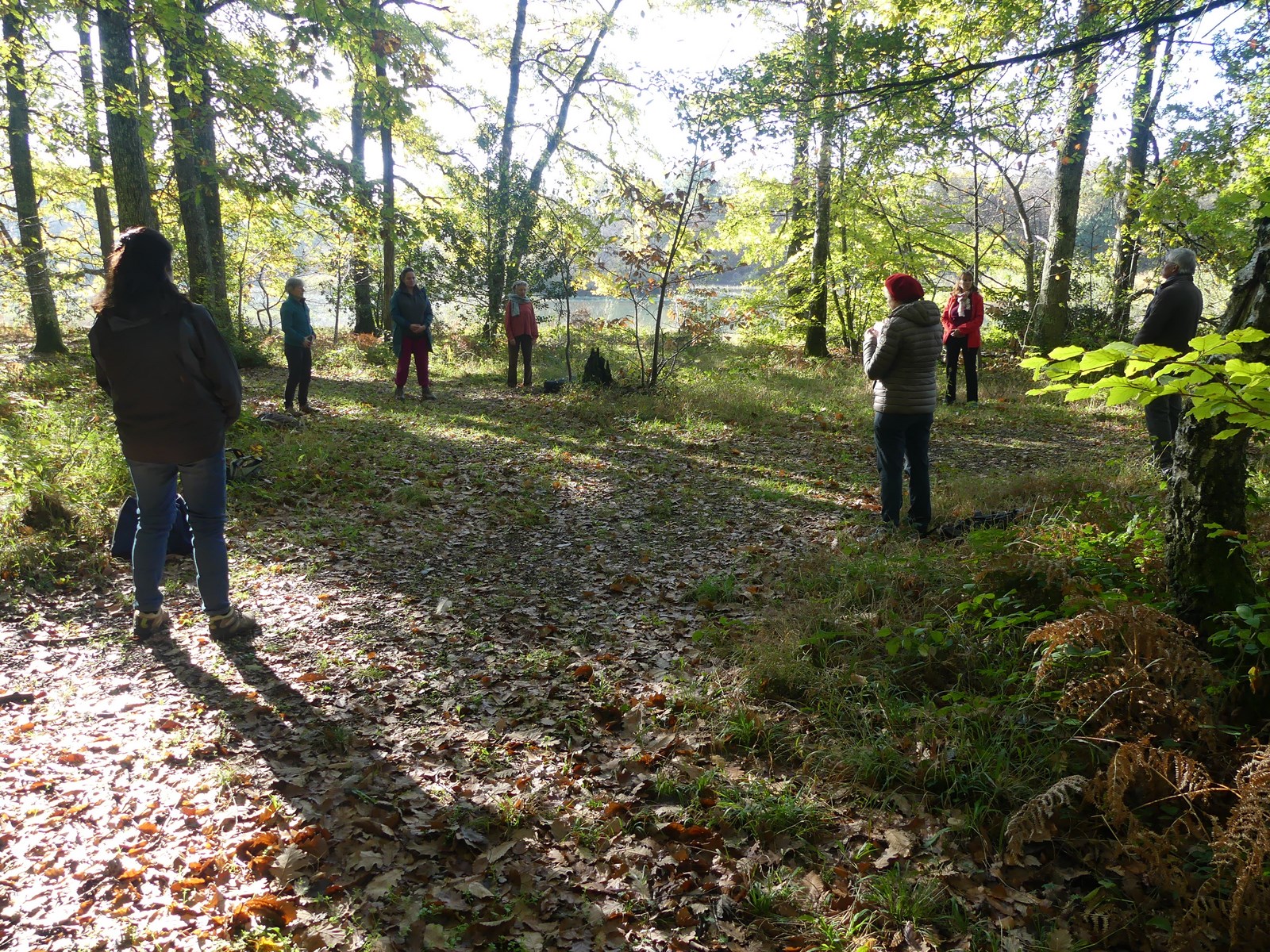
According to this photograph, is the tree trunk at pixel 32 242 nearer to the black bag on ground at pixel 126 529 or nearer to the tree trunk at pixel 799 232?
the black bag on ground at pixel 126 529

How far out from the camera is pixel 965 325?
1073cm

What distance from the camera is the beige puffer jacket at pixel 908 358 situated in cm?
539

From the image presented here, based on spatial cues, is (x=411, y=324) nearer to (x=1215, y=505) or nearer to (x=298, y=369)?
(x=298, y=369)

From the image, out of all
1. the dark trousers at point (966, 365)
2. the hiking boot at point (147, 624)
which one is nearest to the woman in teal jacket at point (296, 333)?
the hiking boot at point (147, 624)

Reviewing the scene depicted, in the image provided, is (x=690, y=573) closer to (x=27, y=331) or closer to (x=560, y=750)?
(x=560, y=750)

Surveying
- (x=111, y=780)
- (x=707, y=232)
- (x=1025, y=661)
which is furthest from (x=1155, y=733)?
(x=707, y=232)

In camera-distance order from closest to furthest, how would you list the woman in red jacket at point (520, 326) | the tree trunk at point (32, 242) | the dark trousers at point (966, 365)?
the dark trousers at point (966, 365)
the woman in red jacket at point (520, 326)
the tree trunk at point (32, 242)

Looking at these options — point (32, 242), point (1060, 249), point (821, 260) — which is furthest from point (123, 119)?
point (1060, 249)

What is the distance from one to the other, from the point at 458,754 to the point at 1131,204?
14354mm

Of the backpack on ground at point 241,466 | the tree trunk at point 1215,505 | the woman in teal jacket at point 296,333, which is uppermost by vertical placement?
the woman in teal jacket at point 296,333

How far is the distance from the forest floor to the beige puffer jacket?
3.89 feet

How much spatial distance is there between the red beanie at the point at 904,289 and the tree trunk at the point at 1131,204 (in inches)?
369

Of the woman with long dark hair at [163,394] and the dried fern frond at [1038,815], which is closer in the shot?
the dried fern frond at [1038,815]

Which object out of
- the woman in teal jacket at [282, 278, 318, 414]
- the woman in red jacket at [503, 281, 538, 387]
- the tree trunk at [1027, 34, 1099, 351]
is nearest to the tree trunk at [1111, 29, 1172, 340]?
the tree trunk at [1027, 34, 1099, 351]
